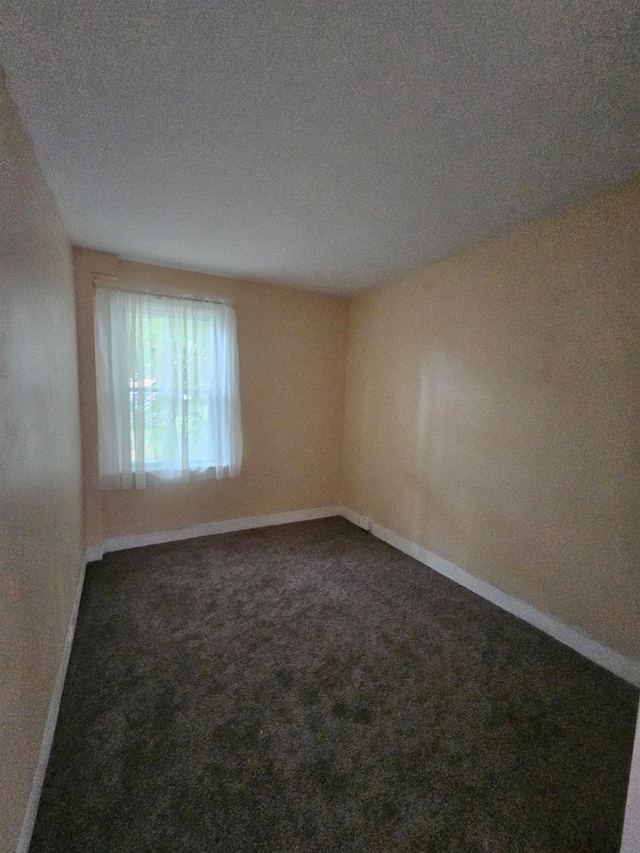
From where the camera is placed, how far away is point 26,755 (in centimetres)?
106

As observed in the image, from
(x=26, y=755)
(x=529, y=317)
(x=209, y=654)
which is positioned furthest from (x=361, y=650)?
(x=529, y=317)

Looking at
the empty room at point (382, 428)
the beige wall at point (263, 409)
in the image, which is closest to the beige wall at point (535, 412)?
the empty room at point (382, 428)

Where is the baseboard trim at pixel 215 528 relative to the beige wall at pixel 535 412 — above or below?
below

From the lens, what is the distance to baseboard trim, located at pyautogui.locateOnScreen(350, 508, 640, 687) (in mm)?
1761

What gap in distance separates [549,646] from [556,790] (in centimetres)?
86

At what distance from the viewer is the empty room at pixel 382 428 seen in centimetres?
105

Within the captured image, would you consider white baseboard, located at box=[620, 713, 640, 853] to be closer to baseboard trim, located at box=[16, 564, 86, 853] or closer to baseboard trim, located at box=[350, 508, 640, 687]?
baseboard trim, located at box=[350, 508, 640, 687]

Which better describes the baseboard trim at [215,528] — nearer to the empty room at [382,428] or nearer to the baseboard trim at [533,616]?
the empty room at [382,428]

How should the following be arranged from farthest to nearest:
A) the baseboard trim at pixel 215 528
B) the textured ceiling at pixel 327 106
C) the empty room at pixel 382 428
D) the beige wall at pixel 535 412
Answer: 1. the baseboard trim at pixel 215 528
2. the beige wall at pixel 535 412
3. the empty room at pixel 382 428
4. the textured ceiling at pixel 327 106

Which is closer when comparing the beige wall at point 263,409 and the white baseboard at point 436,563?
the white baseboard at point 436,563

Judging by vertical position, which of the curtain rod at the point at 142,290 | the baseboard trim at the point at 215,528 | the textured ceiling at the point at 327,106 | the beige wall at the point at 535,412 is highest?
the textured ceiling at the point at 327,106

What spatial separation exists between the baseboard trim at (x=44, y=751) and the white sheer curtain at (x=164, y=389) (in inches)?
51.9

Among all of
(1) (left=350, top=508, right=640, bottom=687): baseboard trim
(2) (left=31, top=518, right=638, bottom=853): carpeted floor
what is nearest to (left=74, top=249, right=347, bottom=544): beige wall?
(2) (left=31, top=518, right=638, bottom=853): carpeted floor

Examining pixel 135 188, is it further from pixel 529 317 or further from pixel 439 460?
pixel 439 460
